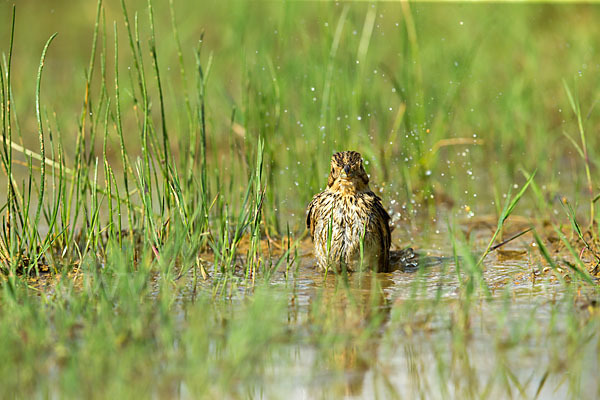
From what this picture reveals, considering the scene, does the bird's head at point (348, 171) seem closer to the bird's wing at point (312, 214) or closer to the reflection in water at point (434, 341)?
the bird's wing at point (312, 214)

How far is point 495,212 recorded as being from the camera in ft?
23.6

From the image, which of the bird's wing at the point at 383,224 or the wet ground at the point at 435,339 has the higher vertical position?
the bird's wing at the point at 383,224

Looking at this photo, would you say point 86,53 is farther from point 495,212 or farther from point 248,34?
point 495,212

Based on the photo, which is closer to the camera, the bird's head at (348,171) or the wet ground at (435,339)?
the wet ground at (435,339)

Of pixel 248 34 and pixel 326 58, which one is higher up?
pixel 248 34

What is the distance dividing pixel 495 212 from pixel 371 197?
1.70m

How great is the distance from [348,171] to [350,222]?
322mm

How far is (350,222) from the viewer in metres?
5.71

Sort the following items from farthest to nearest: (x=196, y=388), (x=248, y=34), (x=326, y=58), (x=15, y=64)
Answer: (x=15, y=64)
(x=248, y=34)
(x=326, y=58)
(x=196, y=388)

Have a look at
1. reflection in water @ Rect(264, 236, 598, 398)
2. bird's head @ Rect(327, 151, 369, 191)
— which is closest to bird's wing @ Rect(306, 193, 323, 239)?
bird's head @ Rect(327, 151, 369, 191)

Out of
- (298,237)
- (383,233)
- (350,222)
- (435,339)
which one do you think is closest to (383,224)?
(383,233)

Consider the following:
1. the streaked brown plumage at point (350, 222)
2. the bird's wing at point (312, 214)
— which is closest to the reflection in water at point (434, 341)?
the streaked brown plumage at point (350, 222)

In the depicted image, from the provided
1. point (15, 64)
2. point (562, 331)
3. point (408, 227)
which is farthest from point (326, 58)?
point (15, 64)

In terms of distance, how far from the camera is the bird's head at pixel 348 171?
18.8 feet
